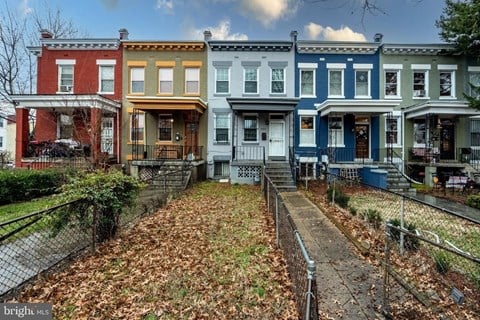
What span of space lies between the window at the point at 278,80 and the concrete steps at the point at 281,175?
197 inches

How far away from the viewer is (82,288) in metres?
3.85

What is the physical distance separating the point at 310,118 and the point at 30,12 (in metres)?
23.6

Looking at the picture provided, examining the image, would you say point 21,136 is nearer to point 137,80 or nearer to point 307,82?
point 137,80

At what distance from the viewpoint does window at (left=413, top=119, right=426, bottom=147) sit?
17.3m

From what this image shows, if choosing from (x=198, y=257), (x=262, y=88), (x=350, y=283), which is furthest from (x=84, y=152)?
(x=350, y=283)

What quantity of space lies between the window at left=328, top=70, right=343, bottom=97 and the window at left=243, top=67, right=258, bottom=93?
460 cm

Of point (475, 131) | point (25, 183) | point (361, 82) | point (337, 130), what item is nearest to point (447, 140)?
point (475, 131)

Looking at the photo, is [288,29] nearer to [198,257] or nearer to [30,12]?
[198,257]

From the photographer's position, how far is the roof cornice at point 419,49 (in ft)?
55.3

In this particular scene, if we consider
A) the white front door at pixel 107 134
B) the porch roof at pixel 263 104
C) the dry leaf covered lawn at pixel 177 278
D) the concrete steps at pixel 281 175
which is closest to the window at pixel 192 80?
the porch roof at pixel 263 104

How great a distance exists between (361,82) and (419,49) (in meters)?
3.83

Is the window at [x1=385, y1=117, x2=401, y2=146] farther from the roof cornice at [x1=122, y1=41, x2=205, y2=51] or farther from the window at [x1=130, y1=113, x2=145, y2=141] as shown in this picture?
the window at [x1=130, y1=113, x2=145, y2=141]

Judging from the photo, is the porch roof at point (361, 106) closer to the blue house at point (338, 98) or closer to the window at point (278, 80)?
the blue house at point (338, 98)

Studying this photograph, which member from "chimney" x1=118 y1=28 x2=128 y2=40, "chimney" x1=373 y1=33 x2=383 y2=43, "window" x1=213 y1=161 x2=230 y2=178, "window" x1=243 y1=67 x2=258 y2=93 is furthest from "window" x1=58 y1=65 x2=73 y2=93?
"chimney" x1=373 y1=33 x2=383 y2=43
